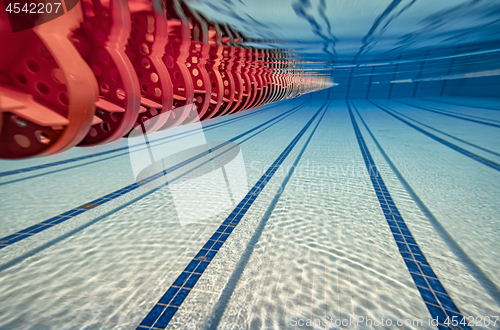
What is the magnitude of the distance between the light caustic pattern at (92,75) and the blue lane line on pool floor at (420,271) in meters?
1.65

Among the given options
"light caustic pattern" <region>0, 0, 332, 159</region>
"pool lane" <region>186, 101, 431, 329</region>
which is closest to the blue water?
"pool lane" <region>186, 101, 431, 329</region>

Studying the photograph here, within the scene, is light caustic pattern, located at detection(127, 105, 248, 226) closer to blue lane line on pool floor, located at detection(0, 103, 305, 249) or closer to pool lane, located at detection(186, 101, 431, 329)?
blue lane line on pool floor, located at detection(0, 103, 305, 249)

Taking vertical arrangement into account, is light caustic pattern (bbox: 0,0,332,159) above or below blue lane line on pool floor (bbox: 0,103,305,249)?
above

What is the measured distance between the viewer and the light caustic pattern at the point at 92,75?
3.06 ft

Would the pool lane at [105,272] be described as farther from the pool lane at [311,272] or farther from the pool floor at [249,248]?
the pool lane at [311,272]

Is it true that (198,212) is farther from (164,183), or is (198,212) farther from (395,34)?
(395,34)

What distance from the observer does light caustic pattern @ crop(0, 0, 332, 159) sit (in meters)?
0.93

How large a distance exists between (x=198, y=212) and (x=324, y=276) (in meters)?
0.92

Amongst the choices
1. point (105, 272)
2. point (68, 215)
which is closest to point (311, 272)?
point (105, 272)

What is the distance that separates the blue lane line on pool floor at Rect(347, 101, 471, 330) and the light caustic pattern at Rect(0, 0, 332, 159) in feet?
5.40

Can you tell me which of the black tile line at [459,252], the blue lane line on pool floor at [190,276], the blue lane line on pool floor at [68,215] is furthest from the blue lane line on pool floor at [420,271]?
the blue lane line on pool floor at [68,215]

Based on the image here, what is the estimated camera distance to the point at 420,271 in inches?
44.9

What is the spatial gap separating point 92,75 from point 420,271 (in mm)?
1744

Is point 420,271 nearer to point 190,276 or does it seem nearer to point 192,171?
point 190,276
